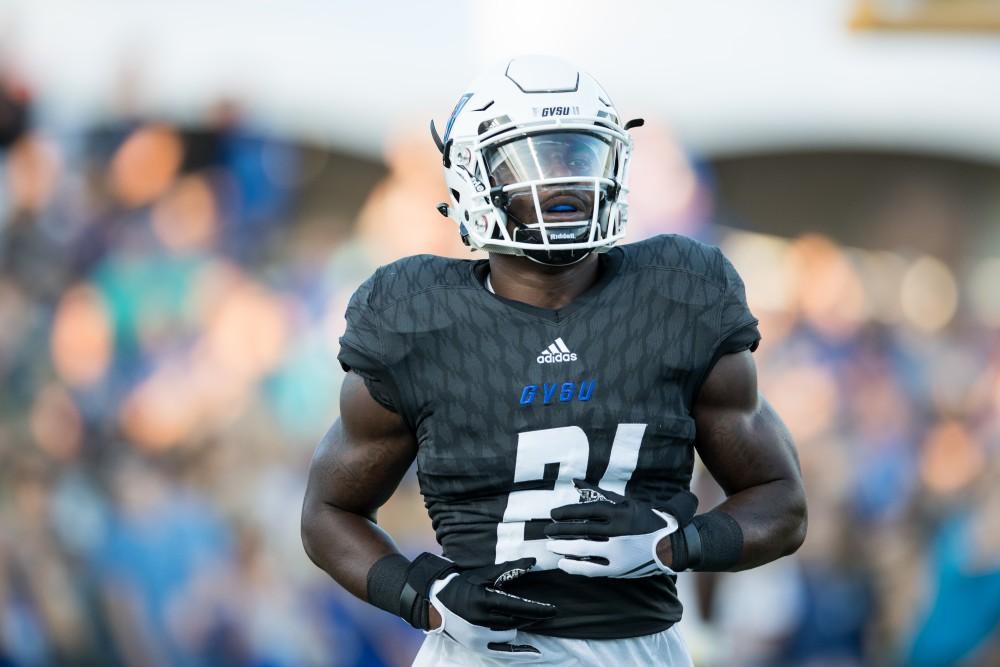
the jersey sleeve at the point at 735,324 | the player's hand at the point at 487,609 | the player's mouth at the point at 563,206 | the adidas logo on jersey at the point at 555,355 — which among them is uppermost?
the player's mouth at the point at 563,206

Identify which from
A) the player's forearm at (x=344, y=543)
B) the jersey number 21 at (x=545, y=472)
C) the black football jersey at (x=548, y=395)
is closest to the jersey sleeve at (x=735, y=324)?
the black football jersey at (x=548, y=395)

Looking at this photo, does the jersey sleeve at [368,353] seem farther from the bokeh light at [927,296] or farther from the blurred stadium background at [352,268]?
the bokeh light at [927,296]

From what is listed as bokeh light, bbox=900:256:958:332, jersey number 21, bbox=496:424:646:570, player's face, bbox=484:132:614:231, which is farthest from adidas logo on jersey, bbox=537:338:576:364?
bokeh light, bbox=900:256:958:332

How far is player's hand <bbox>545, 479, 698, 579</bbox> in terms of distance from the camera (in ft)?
7.67

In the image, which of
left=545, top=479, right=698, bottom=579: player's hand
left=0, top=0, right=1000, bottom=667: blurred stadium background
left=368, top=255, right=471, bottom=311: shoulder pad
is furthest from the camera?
left=0, top=0, right=1000, bottom=667: blurred stadium background

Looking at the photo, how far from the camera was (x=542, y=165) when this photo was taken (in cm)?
255

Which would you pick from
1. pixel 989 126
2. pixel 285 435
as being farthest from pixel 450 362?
pixel 989 126

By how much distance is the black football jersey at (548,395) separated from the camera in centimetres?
251

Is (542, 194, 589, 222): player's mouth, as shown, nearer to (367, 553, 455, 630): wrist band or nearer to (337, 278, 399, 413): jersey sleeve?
(337, 278, 399, 413): jersey sleeve

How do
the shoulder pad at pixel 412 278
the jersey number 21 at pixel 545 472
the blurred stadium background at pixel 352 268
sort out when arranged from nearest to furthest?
the jersey number 21 at pixel 545 472
the shoulder pad at pixel 412 278
the blurred stadium background at pixel 352 268

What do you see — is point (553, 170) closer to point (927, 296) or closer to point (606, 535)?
point (606, 535)

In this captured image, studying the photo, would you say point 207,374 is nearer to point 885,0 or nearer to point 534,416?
point 885,0

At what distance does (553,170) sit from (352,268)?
190 inches

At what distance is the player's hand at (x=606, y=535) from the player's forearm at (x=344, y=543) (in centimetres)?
45
